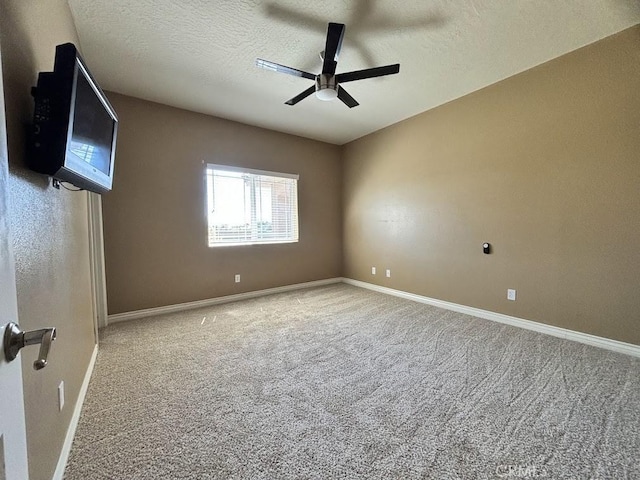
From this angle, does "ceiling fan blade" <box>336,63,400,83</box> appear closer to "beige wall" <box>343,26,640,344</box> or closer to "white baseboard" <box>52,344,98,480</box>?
"beige wall" <box>343,26,640,344</box>

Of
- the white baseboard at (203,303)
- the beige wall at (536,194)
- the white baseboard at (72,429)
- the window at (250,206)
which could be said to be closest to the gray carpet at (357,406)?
the white baseboard at (72,429)

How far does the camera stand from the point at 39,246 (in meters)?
1.19

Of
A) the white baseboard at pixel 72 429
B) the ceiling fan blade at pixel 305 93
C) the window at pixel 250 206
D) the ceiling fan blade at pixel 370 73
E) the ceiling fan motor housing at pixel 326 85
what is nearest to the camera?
the white baseboard at pixel 72 429

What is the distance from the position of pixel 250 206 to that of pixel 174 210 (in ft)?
3.56

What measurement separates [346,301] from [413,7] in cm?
332

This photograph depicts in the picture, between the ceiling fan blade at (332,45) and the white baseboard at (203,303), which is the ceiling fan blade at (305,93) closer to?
the ceiling fan blade at (332,45)

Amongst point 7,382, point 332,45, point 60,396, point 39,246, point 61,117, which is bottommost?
point 60,396

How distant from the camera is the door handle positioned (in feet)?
1.69

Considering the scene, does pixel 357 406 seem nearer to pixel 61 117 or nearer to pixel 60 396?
pixel 60 396

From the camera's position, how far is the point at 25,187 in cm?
108

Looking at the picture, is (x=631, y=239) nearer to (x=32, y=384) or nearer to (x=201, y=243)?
(x=32, y=384)

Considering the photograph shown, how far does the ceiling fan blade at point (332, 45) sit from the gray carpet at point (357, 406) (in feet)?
8.09

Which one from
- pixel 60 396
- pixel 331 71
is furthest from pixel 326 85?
pixel 60 396

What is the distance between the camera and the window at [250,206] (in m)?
3.87
